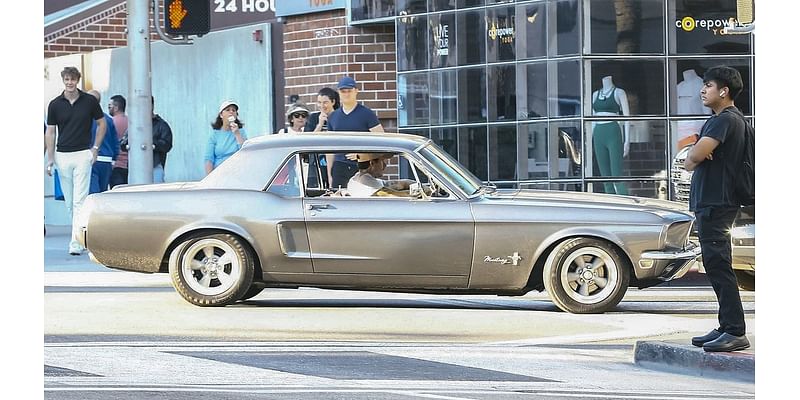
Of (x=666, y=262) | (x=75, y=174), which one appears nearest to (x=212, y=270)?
(x=666, y=262)

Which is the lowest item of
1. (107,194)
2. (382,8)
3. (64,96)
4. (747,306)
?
(747,306)

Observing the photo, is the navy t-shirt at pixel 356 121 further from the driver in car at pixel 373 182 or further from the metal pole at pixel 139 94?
the driver in car at pixel 373 182

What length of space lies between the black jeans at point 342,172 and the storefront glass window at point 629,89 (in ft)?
15.8

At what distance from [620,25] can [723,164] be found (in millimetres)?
8197

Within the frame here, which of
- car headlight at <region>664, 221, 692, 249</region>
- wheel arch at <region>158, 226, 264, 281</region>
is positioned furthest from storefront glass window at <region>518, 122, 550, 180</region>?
wheel arch at <region>158, 226, 264, 281</region>

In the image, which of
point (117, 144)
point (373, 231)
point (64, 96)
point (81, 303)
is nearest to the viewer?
point (373, 231)

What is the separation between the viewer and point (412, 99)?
18016mm

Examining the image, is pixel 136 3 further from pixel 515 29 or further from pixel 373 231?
pixel 373 231

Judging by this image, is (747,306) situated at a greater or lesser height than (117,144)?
lesser

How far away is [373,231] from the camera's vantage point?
35.6ft

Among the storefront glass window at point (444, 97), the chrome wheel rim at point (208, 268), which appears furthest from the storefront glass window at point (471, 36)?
the chrome wheel rim at point (208, 268)

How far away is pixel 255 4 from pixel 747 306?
57.9 ft

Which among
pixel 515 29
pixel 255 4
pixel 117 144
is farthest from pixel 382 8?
pixel 255 4

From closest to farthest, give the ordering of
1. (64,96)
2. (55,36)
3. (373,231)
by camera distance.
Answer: (373,231), (64,96), (55,36)
